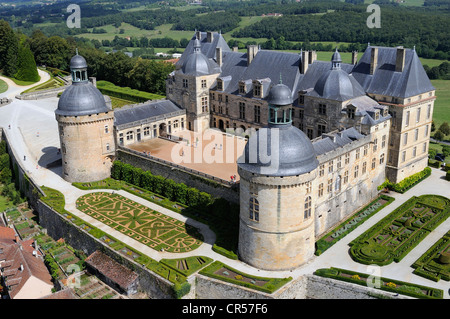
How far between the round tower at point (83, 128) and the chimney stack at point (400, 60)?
35.8m

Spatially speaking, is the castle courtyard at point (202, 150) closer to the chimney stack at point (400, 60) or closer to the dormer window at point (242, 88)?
the dormer window at point (242, 88)

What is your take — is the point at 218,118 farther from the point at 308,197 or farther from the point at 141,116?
the point at 308,197

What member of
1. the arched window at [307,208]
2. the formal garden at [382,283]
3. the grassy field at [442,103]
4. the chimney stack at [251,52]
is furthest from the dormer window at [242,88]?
the grassy field at [442,103]

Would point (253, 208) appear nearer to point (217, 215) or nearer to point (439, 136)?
point (217, 215)

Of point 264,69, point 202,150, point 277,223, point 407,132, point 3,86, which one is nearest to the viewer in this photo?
point 277,223

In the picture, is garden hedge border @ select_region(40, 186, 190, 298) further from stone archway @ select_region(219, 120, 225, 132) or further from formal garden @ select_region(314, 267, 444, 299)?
stone archway @ select_region(219, 120, 225, 132)

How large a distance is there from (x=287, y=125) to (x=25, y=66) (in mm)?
86333

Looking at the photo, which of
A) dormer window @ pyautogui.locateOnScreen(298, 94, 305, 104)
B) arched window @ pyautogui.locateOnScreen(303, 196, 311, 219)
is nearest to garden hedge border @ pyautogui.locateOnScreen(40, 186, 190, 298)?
arched window @ pyautogui.locateOnScreen(303, 196, 311, 219)

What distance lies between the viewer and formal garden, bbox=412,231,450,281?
41750mm

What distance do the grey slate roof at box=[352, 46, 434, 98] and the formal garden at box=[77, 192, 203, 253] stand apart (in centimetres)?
2860

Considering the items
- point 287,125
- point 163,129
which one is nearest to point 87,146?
point 163,129

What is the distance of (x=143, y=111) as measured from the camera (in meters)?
69.6

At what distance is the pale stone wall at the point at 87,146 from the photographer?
194ft

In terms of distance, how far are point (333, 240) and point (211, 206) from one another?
13622mm
